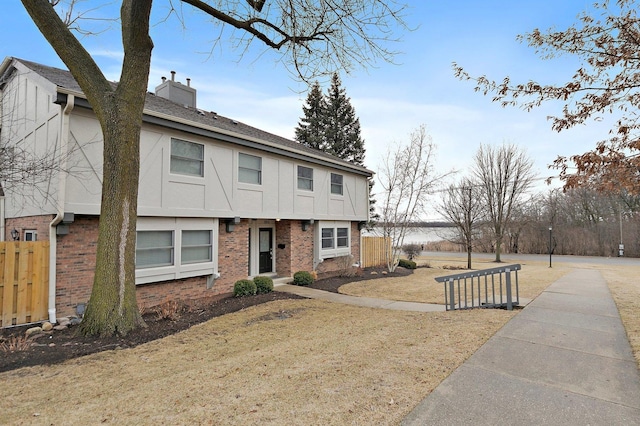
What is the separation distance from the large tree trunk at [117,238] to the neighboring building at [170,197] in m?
1.63

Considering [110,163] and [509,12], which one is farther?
[509,12]

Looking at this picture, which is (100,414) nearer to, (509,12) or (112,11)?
(112,11)

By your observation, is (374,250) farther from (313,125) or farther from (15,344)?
(313,125)

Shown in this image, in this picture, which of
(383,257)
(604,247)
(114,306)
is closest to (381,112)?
(383,257)

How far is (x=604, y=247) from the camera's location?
28.4 meters

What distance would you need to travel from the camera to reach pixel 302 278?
12219 mm

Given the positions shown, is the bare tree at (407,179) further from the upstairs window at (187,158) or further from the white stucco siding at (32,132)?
the white stucco siding at (32,132)

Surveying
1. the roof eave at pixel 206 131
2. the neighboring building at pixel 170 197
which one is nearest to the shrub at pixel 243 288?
the neighboring building at pixel 170 197

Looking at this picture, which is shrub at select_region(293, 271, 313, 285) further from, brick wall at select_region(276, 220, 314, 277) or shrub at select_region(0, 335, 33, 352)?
shrub at select_region(0, 335, 33, 352)

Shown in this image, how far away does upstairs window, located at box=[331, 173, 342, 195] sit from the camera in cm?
1511

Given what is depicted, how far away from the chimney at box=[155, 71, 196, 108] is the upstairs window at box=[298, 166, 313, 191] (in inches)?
223

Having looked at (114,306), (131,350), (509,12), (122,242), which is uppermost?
(509,12)

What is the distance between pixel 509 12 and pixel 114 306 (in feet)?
34.0

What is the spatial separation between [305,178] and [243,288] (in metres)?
5.48
